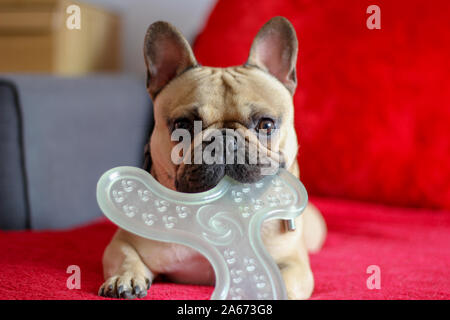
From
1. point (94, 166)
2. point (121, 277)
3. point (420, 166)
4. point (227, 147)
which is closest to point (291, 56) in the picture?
point (227, 147)

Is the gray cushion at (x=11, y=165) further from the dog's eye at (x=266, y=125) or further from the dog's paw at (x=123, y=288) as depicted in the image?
the dog's eye at (x=266, y=125)

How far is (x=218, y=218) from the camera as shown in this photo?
1066 mm

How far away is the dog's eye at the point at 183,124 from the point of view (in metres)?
1.31

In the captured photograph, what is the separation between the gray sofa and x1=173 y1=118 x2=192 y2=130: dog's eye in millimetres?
810

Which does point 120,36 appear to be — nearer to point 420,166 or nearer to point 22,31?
point 22,31

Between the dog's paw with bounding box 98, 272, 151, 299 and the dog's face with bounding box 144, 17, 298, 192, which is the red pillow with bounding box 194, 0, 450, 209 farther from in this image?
the dog's paw with bounding box 98, 272, 151, 299

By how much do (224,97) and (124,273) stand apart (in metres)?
0.50

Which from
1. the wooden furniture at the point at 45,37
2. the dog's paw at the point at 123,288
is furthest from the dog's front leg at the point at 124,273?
the wooden furniture at the point at 45,37

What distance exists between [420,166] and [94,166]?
1.38 metres

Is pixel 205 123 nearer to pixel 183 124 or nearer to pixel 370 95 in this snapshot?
pixel 183 124

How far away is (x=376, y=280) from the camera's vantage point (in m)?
1.33

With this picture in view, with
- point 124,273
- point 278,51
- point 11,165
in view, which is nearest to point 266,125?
point 278,51

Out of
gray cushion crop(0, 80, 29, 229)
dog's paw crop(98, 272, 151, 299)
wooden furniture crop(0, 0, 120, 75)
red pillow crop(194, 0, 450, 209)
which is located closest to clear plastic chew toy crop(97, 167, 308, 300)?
dog's paw crop(98, 272, 151, 299)

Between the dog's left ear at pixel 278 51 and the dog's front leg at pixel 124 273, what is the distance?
2.08 feet
